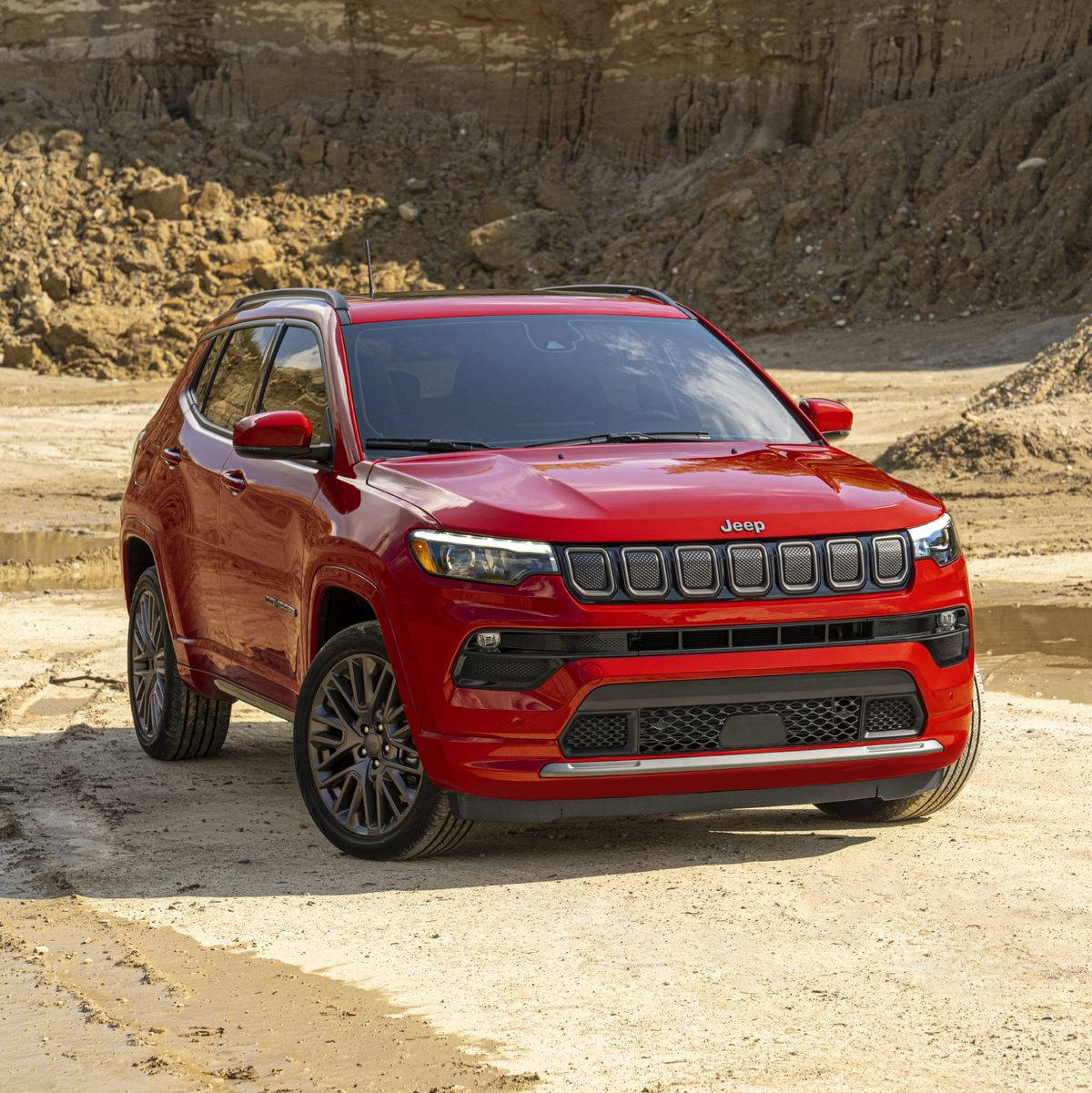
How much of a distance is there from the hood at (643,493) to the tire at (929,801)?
772 millimetres

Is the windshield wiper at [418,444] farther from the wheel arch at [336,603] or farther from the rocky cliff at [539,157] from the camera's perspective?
the rocky cliff at [539,157]

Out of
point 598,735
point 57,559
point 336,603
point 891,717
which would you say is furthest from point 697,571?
point 57,559

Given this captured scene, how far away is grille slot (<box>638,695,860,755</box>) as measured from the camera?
5688 mm

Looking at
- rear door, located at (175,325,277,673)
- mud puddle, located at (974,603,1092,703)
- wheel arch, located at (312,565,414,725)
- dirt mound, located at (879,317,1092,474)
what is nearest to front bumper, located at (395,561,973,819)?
wheel arch, located at (312,565,414,725)

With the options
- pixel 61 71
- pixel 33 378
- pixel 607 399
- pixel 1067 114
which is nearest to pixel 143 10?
pixel 61 71

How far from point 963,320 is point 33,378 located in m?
19.2

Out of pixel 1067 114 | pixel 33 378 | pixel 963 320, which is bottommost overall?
pixel 33 378

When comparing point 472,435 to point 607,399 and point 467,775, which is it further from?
point 467,775

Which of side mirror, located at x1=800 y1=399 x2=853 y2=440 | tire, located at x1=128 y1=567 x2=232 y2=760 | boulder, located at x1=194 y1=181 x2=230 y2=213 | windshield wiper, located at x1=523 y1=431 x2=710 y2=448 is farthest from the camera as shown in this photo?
boulder, located at x1=194 y1=181 x2=230 y2=213

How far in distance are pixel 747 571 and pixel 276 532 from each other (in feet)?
6.18

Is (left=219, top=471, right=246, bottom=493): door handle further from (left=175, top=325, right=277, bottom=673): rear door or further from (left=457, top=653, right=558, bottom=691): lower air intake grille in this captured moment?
(left=457, top=653, right=558, bottom=691): lower air intake grille

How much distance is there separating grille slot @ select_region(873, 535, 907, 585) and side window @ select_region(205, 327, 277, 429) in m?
2.84

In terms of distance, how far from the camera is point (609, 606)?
558 cm

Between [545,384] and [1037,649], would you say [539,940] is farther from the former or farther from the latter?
[1037,649]
